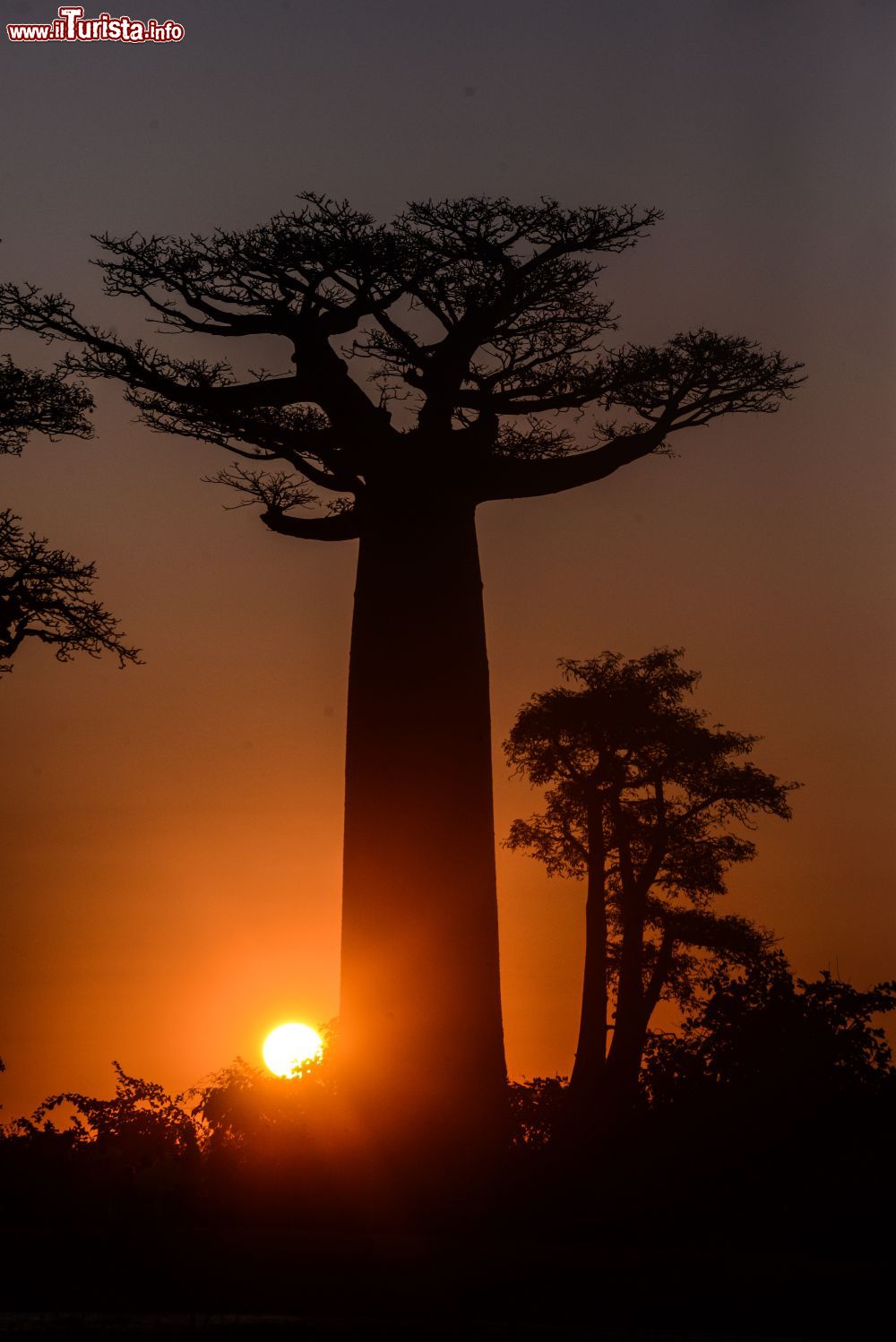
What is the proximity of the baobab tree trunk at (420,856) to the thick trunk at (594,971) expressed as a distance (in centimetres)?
533

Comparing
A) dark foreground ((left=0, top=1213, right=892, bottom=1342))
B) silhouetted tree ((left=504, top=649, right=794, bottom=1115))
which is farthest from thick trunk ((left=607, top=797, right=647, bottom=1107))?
dark foreground ((left=0, top=1213, right=892, bottom=1342))

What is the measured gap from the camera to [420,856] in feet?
38.4

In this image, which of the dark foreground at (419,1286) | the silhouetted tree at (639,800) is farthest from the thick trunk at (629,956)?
the dark foreground at (419,1286)

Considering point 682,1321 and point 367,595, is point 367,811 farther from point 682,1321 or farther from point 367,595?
point 682,1321

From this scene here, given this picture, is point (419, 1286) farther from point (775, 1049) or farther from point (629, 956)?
point (629, 956)

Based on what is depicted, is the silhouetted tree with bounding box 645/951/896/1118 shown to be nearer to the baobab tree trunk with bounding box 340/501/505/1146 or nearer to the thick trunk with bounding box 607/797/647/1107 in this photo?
the baobab tree trunk with bounding box 340/501/505/1146

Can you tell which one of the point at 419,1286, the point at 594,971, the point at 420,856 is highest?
the point at 594,971

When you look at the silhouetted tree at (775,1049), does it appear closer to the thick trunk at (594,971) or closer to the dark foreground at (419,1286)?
the dark foreground at (419,1286)

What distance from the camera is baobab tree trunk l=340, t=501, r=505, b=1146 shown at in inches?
451

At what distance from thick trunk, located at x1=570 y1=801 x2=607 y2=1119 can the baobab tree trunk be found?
533 centimetres

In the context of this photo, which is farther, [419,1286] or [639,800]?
[639,800]

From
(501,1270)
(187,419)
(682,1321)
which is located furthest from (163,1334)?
(187,419)

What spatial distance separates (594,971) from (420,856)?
7.32 m

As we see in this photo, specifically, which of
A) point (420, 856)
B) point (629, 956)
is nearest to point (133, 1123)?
point (420, 856)
